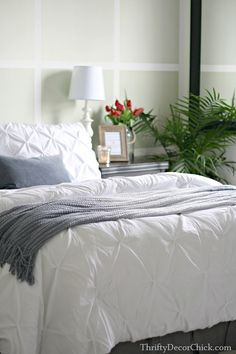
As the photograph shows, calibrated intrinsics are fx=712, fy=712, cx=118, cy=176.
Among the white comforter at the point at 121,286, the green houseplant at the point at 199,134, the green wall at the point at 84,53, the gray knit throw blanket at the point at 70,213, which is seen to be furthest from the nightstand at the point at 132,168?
the white comforter at the point at 121,286

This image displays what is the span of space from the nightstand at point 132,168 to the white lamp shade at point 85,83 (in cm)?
54

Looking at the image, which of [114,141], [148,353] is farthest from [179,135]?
[148,353]

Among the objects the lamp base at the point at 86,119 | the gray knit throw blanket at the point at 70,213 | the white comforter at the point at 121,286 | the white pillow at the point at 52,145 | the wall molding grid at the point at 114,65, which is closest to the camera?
the white comforter at the point at 121,286

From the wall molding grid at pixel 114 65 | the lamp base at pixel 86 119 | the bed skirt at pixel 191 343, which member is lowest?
the bed skirt at pixel 191 343

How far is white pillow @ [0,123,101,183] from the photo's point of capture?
4.61 meters

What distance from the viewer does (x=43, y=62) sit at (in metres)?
5.43

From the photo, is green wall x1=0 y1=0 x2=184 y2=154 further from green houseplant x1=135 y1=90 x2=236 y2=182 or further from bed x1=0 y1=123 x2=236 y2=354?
bed x1=0 y1=123 x2=236 y2=354

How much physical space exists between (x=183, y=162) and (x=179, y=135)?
255 mm

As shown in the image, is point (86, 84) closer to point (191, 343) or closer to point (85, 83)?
point (85, 83)

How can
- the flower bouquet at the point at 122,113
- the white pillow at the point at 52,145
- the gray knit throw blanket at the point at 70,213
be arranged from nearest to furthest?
the gray knit throw blanket at the point at 70,213 < the white pillow at the point at 52,145 < the flower bouquet at the point at 122,113

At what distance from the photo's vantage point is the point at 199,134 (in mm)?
6062

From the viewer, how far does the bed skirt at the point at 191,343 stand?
10.0ft

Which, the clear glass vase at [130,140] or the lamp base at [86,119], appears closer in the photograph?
the lamp base at [86,119]

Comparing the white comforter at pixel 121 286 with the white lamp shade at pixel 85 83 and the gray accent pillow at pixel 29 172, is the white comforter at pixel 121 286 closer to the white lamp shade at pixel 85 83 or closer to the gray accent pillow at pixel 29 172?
the gray accent pillow at pixel 29 172
